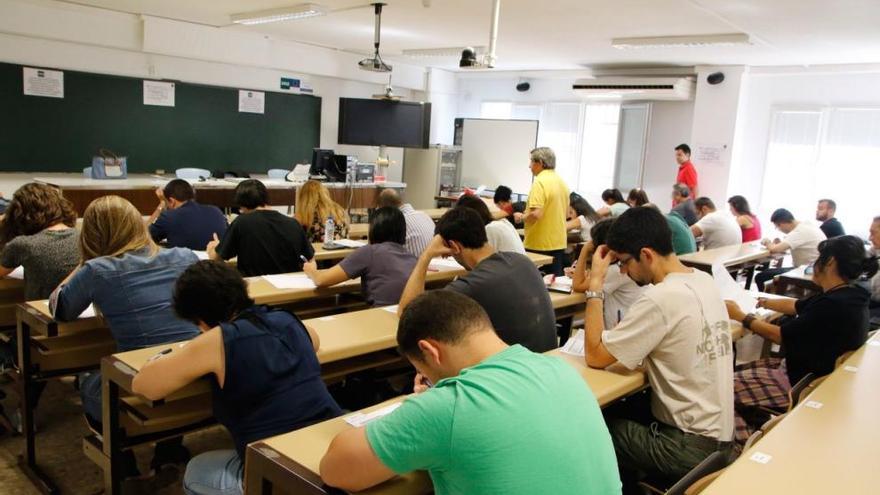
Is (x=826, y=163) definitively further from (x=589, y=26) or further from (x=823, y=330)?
(x=823, y=330)

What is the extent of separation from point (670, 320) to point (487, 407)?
45.6 inches

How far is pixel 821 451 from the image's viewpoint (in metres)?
2.02

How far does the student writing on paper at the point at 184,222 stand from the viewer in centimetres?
455

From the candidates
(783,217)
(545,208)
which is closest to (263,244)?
(545,208)

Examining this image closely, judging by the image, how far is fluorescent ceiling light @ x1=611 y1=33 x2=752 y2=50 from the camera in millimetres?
6566

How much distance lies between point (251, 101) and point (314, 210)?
4811 millimetres

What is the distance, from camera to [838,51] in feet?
23.2

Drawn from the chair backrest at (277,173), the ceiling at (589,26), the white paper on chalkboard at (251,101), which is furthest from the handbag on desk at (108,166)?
the chair backrest at (277,173)

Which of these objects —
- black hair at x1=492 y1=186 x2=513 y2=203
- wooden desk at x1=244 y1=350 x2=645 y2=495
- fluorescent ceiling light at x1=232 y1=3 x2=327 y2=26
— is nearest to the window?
black hair at x1=492 y1=186 x2=513 y2=203

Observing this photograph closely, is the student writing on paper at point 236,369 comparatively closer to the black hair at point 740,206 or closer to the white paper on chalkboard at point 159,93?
the black hair at point 740,206

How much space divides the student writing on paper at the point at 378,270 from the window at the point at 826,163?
7.41 metres

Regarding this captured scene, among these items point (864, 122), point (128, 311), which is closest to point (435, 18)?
point (128, 311)

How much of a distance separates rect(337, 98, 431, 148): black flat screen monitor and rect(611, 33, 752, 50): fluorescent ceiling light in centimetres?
358

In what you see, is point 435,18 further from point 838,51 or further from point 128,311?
point 128,311
